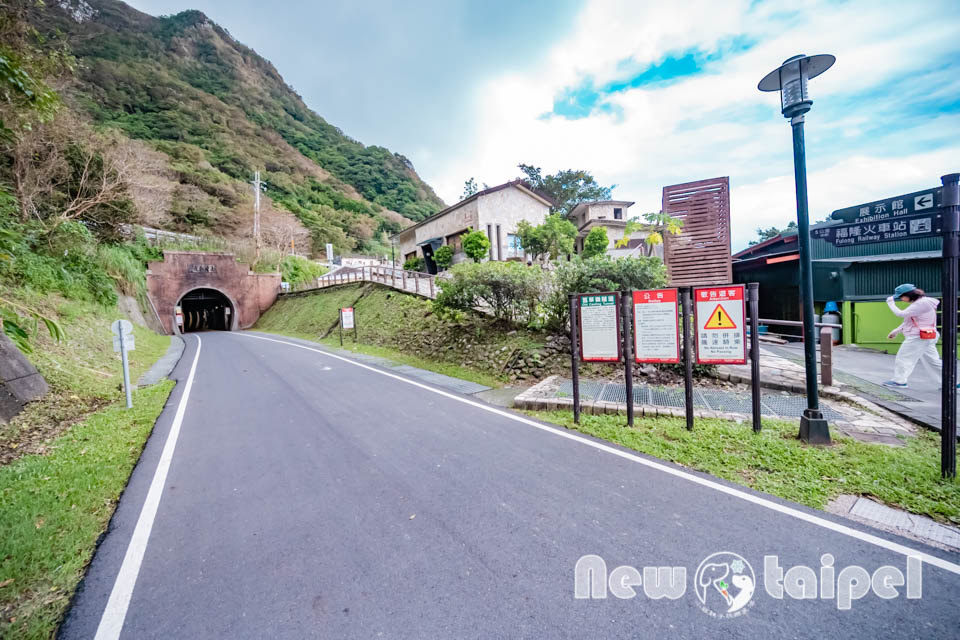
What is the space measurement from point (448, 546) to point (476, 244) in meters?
22.5

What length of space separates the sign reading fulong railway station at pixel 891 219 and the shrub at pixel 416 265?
30.1 metres

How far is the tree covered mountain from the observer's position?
3953 centimetres

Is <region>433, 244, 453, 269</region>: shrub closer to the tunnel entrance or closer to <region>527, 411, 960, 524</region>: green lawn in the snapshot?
the tunnel entrance

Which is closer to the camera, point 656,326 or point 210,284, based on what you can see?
point 656,326

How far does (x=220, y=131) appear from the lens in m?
56.0

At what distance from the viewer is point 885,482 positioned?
3.23 m

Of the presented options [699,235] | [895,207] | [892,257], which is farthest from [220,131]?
[892,257]

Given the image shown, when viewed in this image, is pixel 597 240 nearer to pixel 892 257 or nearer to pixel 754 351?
pixel 892 257

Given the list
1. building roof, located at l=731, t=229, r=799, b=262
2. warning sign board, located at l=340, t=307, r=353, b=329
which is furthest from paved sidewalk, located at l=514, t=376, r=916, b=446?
building roof, located at l=731, t=229, r=799, b=262

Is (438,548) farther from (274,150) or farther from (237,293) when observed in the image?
(274,150)

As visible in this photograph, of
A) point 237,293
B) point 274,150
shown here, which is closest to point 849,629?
point 237,293

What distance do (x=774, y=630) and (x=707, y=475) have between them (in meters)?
1.79

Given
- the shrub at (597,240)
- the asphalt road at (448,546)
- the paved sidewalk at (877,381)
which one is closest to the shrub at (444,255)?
the shrub at (597,240)

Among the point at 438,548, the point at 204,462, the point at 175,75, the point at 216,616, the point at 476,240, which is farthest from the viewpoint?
the point at 175,75
